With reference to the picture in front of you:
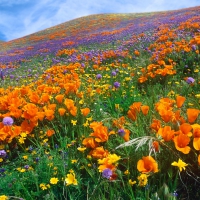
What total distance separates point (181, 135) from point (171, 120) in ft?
1.15

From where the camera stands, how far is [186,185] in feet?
7.18

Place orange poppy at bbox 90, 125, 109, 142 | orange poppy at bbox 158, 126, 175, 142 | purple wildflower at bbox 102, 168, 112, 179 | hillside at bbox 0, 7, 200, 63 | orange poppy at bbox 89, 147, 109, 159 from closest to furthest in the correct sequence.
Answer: purple wildflower at bbox 102, 168, 112, 179
orange poppy at bbox 158, 126, 175, 142
orange poppy at bbox 89, 147, 109, 159
orange poppy at bbox 90, 125, 109, 142
hillside at bbox 0, 7, 200, 63

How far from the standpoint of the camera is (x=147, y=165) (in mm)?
2010

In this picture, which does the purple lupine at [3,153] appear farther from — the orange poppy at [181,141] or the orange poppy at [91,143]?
the orange poppy at [181,141]

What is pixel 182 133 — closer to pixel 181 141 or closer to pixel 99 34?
pixel 181 141

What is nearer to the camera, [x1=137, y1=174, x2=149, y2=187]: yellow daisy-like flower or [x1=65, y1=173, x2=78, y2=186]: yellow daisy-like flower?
[x1=137, y1=174, x2=149, y2=187]: yellow daisy-like flower

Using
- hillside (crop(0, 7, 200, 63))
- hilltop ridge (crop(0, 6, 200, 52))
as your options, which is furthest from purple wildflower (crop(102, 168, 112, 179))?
hilltop ridge (crop(0, 6, 200, 52))

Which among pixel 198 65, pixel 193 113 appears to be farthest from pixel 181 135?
pixel 198 65

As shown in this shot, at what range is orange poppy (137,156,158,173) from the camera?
195cm

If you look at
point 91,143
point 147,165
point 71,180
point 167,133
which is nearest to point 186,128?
point 167,133

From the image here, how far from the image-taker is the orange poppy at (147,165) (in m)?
1.95

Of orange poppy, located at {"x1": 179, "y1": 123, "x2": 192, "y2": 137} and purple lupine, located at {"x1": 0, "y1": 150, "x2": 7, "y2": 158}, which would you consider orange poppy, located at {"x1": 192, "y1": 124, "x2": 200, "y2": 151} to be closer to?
orange poppy, located at {"x1": 179, "y1": 123, "x2": 192, "y2": 137}

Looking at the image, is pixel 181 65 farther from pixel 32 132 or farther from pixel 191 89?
pixel 32 132

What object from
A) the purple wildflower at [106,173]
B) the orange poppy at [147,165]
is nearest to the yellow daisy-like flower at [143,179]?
the orange poppy at [147,165]
